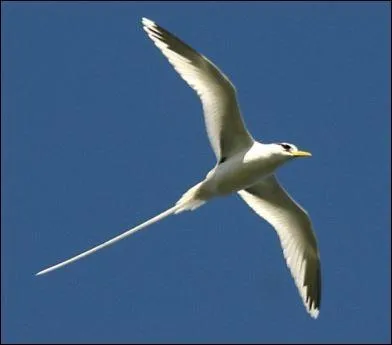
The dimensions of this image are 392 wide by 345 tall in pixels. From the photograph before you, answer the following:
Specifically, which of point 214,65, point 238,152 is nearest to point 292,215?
point 238,152

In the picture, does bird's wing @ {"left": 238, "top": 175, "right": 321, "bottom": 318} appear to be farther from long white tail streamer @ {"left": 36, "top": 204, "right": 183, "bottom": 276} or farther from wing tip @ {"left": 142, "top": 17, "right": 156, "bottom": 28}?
wing tip @ {"left": 142, "top": 17, "right": 156, "bottom": 28}

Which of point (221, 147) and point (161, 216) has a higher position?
point (221, 147)

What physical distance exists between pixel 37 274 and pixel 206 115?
124 inches

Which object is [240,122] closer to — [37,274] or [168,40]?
[168,40]

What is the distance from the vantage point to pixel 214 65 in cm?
1509

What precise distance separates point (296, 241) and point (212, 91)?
303 cm

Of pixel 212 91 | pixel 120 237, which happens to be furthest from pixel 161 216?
pixel 212 91

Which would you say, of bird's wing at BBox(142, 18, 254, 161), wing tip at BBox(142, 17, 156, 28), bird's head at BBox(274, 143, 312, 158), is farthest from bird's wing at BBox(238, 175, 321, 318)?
wing tip at BBox(142, 17, 156, 28)

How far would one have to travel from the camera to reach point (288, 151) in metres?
15.6

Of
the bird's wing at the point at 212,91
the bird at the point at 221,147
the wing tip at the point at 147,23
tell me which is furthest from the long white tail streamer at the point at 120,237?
the wing tip at the point at 147,23

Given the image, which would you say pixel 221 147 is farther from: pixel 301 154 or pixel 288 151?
pixel 301 154

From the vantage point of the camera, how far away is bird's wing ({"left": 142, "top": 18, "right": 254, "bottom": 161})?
15102 millimetres

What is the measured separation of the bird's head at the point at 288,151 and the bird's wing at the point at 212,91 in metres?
0.47

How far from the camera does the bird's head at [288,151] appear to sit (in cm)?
1548
